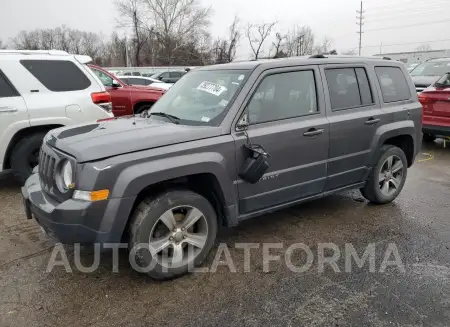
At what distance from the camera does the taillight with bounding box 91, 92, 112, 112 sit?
19.2 ft

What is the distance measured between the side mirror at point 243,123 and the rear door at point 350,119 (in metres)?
1.05

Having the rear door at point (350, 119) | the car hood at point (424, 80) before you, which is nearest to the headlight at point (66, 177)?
Result: the rear door at point (350, 119)

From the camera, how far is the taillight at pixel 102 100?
5863 mm

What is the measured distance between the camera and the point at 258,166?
336 cm

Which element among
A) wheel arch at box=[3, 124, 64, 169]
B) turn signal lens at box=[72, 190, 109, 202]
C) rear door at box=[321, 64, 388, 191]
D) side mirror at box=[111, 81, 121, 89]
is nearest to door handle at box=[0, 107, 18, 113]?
wheel arch at box=[3, 124, 64, 169]

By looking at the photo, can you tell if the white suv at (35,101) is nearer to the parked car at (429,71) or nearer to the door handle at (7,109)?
the door handle at (7,109)

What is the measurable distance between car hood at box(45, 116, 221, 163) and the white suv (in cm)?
203

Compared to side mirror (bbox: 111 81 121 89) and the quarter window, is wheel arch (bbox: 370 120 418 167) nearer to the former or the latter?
the quarter window

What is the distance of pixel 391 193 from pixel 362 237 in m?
1.20

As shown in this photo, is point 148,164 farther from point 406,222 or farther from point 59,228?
point 406,222

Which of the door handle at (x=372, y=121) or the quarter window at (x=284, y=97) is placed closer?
the quarter window at (x=284, y=97)

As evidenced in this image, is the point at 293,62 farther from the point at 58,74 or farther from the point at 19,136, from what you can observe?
the point at 19,136

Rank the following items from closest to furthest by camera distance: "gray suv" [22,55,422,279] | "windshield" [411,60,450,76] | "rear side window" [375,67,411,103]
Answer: "gray suv" [22,55,422,279]
"rear side window" [375,67,411,103]
"windshield" [411,60,450,76]

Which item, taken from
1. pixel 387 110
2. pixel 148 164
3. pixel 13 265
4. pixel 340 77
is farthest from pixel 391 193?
pixel 13 265
